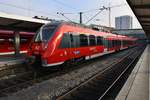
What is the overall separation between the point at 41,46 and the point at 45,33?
1053 millimetres

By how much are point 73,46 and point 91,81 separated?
4.07 m

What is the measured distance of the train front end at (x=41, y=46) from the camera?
13.8 m

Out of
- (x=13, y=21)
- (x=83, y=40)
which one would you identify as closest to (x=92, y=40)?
(x=83, y=40)

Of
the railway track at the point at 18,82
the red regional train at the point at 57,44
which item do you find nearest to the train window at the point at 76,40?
the red regional train at the point at 57,44

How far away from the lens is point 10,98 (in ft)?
30.9

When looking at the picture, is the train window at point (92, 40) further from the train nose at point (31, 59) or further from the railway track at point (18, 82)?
the train nose at point (31, 59)

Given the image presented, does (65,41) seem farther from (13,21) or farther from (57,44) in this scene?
(13,21)

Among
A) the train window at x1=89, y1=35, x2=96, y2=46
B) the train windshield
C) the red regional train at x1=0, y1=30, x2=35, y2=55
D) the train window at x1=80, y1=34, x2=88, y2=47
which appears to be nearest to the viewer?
the train windshield

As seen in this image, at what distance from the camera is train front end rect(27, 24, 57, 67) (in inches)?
543

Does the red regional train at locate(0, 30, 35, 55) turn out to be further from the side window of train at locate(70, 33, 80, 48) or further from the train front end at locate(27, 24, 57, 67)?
the train front end at locate(27, 24, 57, 67)

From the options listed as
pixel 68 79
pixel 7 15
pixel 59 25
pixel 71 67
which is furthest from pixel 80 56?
pixel 7 15

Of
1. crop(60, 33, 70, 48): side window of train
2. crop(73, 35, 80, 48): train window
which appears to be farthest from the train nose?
crop(73, 35, 80, 48): train window

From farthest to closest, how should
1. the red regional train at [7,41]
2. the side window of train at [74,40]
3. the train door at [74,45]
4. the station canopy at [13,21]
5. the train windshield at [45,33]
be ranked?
the red regional train at [7,41], the station canopy at [13,21], the side window of train at [74,40], the train door at [74,45], the train windshield at [45,33]

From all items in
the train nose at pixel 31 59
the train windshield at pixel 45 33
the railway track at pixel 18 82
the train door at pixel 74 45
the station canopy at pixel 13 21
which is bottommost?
the railway track at pixel 18 82
